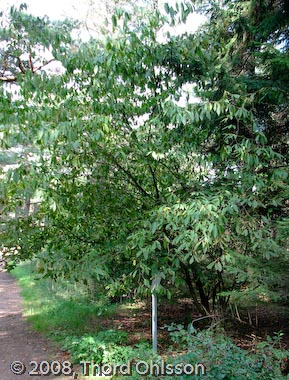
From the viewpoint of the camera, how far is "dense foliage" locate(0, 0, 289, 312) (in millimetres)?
2611

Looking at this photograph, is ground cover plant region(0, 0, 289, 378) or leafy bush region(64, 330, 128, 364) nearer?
ground cover plant region(0, 0, 289, 378)

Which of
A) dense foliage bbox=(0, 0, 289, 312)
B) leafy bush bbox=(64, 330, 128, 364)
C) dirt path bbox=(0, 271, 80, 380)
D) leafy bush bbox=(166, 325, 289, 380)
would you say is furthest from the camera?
dirt path bbox=(0, 271, 80, 380)

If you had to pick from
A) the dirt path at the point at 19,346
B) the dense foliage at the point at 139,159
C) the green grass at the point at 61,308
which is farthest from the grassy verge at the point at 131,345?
the dense foliage at the point at 139,159

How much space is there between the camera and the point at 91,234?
3.37m

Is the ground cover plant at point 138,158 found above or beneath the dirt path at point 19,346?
above

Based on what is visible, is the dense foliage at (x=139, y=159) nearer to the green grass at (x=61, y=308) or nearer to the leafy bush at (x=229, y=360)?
the leafy bush at (x=229, y=360)

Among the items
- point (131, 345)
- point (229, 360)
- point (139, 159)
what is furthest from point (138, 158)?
point (131, 345)

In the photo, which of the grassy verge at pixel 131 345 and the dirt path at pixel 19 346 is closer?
the grassy verge at pixel 131 345

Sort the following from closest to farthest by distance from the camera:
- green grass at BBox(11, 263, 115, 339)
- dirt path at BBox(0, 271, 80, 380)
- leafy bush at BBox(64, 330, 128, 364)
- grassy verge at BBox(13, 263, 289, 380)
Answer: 1. grassy verge at BBox(13, 263, 289, 380)
2. leafy bush at BBox(64, 330, 128, 364)
3. dirt path at BBox(0, 271, 80, 380)
4. green grass at BBox(11, 263, 115, 339)

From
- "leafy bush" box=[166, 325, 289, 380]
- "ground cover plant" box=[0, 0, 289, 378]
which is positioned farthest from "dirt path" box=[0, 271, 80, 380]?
"leafy bush" box=[166, 325, 289, 380]

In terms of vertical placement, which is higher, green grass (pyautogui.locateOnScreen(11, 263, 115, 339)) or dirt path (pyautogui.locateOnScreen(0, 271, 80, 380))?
green grass (pyautogui.locateOnScreen(11, 263, 115, 339))

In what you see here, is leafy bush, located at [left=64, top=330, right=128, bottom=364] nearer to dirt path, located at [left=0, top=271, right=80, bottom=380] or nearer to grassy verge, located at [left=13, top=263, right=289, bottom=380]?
grassy verge, located at [left=13, top=263, right=289, bottom=380]

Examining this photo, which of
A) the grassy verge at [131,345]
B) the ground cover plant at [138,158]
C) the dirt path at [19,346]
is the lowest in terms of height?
the dirt path at [19,346]

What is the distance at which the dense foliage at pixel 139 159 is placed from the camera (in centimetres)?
261
